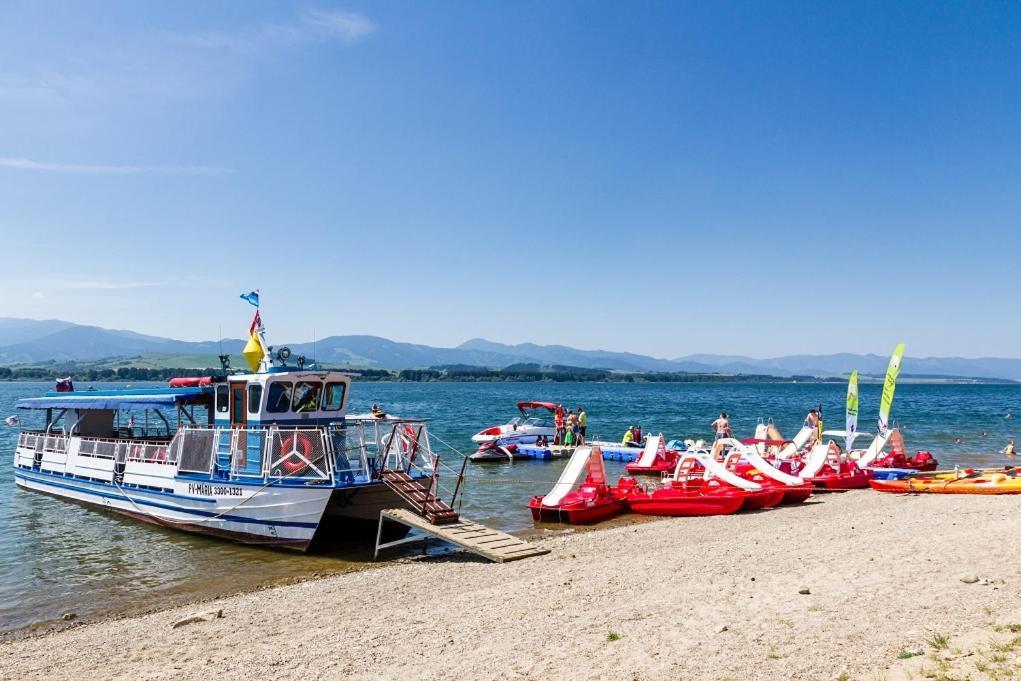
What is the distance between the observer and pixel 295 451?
17.4 m

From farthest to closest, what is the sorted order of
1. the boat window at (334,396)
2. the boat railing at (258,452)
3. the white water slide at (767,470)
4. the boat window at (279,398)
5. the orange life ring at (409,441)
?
1. the white water slide at (767,470)
2. the boat window at (334,396)
3. the boat window at (279,398)
4. the orange life ring at (409,441)
5. the boat railing at (258,452)

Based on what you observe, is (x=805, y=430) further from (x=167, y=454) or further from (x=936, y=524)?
(x=167, y=454)

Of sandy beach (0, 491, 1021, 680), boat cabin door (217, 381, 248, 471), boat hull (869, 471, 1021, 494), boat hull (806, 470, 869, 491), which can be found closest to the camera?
sandy beach (0, 491, 1021, 680)

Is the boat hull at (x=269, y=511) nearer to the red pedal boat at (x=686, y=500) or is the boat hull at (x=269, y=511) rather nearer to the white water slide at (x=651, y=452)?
the red pedal boat at (x=686, y=500)

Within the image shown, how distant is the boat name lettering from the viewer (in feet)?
60.8

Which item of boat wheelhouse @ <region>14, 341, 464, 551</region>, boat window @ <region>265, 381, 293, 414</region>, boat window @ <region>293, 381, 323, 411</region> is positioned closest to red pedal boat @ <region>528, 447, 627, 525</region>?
boat wheelhouse @ <region>14, 341, 464, 551</region>

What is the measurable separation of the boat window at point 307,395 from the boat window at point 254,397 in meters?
0.91

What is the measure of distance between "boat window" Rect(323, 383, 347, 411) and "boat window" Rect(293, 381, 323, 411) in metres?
0.23

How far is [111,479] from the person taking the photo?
23453 millimetres

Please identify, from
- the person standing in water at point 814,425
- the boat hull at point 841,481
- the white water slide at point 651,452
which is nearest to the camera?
the boat hull at point 841,481

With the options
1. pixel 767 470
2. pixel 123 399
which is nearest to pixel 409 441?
pixel 123 399

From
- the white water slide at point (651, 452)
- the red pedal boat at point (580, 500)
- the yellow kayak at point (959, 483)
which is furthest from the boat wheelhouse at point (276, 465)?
the yellow kayak at point (959, 483)

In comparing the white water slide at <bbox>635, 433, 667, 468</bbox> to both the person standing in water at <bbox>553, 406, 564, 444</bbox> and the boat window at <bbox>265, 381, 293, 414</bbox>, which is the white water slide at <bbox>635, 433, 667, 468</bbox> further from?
the boat window at <bbox>265, 381, 293, 414</bbox>

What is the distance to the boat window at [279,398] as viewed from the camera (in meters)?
19.1
